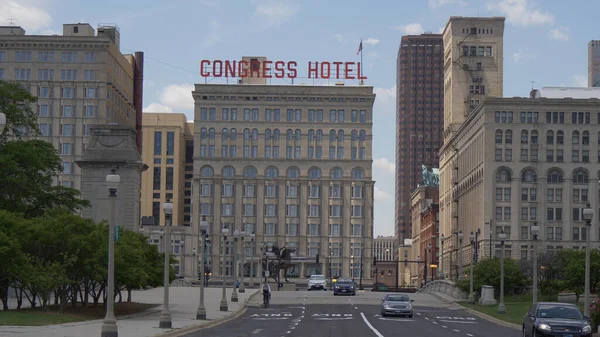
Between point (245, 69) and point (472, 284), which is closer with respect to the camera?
point (472, 284)

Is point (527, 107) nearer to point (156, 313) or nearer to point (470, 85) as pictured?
point (470, 85)

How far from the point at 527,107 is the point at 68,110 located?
70.9 m

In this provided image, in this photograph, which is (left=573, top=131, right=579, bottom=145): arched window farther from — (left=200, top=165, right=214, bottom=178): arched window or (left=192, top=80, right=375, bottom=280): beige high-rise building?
(left=200, top=165, right=214, bottom=178): arched window

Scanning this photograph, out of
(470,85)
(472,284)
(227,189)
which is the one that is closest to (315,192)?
(227,189)

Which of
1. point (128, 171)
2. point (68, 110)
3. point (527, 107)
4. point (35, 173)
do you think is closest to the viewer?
point (35, 173)

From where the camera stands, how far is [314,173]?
18475 cm

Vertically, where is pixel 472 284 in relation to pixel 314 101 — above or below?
below

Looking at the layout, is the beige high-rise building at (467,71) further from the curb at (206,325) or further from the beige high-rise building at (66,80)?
the curb at (206,325)

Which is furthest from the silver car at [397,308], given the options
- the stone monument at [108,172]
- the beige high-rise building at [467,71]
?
the beige high-rise building at [467,71]

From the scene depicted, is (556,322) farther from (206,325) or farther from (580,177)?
(580,177)

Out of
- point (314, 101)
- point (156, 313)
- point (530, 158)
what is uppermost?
point (314, 101)

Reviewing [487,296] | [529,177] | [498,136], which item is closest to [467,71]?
[498,136]

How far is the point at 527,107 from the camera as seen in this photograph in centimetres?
14088

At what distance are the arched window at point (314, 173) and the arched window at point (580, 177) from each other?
2175 inches
